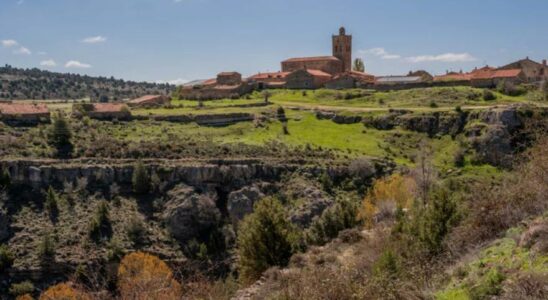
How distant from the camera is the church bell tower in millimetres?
107625

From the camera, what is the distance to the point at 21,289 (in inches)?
1460

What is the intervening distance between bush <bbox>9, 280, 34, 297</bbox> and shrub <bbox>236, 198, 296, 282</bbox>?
19.9 meters

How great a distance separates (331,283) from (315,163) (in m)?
39.1

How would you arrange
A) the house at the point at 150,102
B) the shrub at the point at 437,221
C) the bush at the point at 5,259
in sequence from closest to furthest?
the shrub at the point at 437,221, the bush at the point at 5,259, the house at the point at 150,102

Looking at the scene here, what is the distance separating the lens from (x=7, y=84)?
152 metres

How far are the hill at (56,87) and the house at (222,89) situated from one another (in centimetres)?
4361

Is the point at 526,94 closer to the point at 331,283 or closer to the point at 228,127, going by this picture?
the point at 228,127

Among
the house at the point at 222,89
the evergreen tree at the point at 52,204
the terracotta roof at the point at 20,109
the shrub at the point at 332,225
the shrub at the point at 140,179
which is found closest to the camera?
the shrub at the point at 332,225

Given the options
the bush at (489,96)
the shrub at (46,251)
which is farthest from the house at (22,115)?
the bush at (489,96)

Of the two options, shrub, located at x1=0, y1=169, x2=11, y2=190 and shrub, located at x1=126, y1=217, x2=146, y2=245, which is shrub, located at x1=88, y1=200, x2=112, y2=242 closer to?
shrub, located at x1=126, y1=217, x2=146, y2=245

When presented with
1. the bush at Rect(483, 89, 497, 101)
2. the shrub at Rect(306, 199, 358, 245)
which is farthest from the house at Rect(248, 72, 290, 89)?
the shrub at Rect(306, 199, 358, 245)

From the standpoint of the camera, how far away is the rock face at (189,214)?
45531mm

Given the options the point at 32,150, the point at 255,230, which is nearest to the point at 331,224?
the point at 255,230

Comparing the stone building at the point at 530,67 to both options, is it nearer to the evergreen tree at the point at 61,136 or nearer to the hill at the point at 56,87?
the evergreen tree at the point at 61,136
